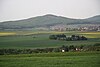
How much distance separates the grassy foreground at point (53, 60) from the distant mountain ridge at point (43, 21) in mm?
616

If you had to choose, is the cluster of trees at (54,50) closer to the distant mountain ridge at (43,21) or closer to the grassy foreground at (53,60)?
the grassy foreground at (53,60)

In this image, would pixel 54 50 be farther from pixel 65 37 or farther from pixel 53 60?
pixel 65 37

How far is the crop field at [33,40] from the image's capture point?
3.89 metres

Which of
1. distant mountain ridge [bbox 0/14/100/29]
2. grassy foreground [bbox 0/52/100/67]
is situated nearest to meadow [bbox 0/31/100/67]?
grassy foreground [bbox 0/52/100/67]

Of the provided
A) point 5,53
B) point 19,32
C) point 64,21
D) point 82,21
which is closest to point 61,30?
point 64,21

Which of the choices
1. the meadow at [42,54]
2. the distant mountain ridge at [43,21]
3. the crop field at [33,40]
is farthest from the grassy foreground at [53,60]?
the distant mountain ridge at [43,21]

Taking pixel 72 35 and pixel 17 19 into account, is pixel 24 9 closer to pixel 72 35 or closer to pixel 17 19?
pixel 17 19

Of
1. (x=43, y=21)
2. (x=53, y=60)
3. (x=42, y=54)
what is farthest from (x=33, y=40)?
(x=53, y=60)

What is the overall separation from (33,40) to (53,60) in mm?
562

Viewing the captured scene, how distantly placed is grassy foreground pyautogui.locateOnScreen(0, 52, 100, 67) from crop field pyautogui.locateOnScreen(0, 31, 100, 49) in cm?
20

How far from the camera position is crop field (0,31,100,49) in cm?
389

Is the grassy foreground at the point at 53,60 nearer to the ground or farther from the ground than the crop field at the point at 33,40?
nearer to the ground

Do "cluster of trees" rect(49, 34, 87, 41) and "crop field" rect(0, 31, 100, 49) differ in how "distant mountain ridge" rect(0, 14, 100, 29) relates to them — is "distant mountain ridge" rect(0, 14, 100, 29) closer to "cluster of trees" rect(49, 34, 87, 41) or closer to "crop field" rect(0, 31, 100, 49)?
"crop field" rect(0, 31, 100, 49)

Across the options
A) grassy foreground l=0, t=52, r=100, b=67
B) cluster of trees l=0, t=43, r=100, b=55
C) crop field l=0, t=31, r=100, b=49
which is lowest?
grassy foreground l=0, t=52, r=100, b=67
